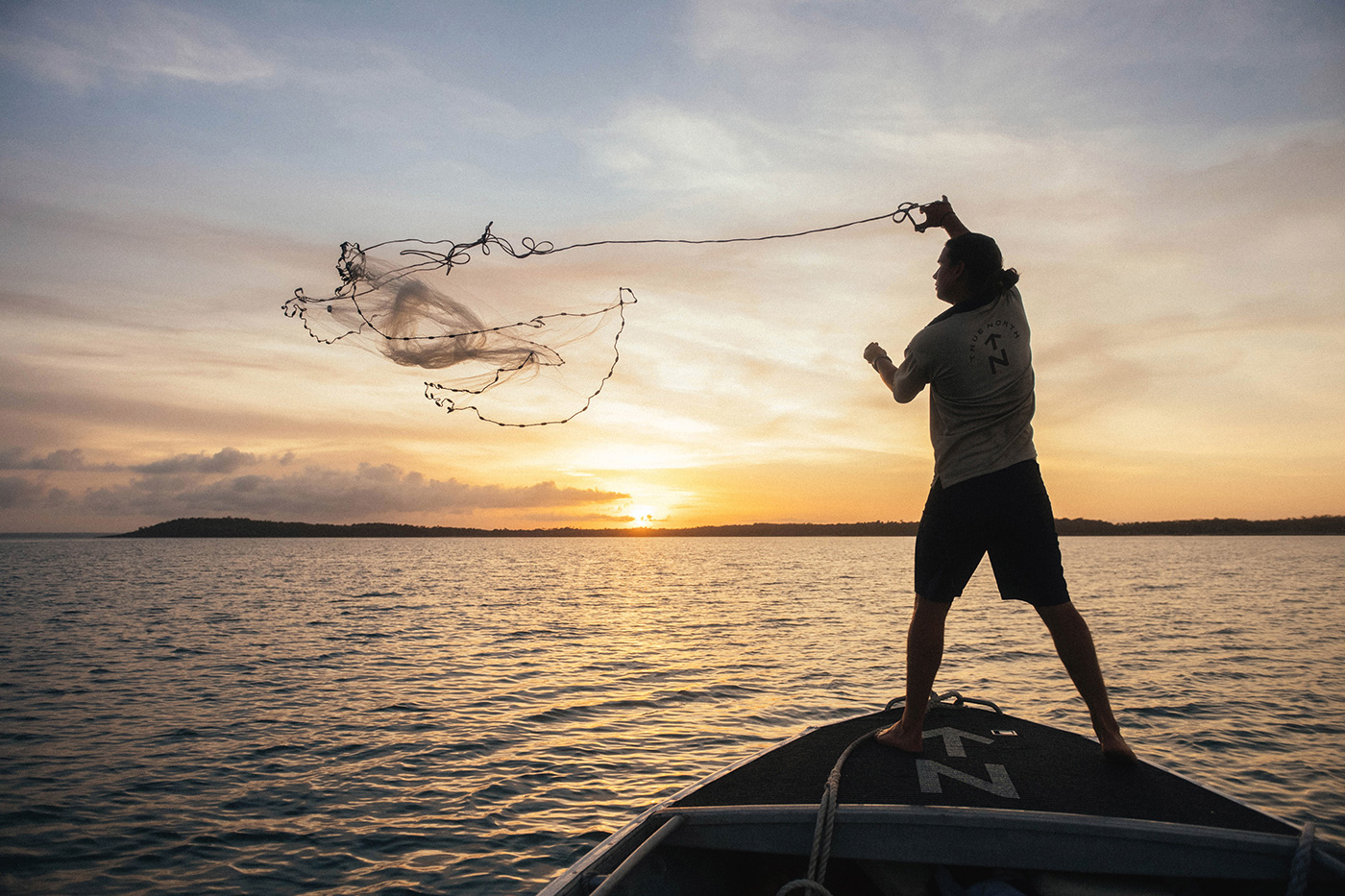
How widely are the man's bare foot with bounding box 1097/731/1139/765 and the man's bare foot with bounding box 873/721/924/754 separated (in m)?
0.92

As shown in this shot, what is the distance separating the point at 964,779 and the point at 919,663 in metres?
0.58

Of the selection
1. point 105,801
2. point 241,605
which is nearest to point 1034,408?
point 105,801

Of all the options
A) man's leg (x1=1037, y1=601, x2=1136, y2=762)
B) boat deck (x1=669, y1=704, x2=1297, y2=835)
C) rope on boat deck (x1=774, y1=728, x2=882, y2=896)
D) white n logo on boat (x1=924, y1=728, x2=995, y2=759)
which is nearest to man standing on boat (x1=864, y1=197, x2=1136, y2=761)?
man's leg (x1=1037, y1=601, x2=1136, y2=762)

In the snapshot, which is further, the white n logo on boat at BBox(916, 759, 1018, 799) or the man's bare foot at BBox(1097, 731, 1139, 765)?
the man's bare foot at BBox(1097, 731, 1139, 765)

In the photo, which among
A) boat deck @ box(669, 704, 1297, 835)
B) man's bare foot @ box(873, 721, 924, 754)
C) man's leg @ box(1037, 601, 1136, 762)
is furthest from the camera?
man's bare foot @ box(873, 721, 924, 754)

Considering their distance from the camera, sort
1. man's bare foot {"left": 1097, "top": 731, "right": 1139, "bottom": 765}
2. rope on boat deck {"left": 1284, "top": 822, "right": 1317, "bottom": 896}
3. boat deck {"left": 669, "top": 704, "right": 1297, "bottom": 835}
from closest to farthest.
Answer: rope on boat deck {"left": 1284, "top": 822, "right": 1317, "bottom": 896} < boat deck {"left": 669, "top": 704, "right": 1297, "bottom": 835} < man's bare foot {"left": 1097, "top": 731, "right": 1139, "bottom": 765}

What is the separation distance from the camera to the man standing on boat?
3721mm

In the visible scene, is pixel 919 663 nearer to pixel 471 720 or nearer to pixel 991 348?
pixel 991 348

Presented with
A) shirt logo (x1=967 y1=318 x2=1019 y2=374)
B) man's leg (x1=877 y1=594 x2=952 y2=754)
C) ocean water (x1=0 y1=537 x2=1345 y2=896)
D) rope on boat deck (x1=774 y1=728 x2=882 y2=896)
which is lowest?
A: ocean water (x1=0 y1=537 x2=1345 y2=896)

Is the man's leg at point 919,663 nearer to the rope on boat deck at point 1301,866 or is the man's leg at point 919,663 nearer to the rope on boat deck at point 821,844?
the rope on boat deck at point 821,844

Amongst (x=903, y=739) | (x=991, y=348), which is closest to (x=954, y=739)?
(x=903, y=739)

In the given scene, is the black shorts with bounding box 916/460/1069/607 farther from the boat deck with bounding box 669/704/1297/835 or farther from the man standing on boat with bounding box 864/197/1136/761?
the boat deck with bounding box 669/704/1297/835

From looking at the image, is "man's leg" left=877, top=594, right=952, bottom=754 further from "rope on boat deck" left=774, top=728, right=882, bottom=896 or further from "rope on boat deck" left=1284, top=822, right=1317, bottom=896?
"rope on boat deck" left=1284, top=822, right=1317, bottom=896

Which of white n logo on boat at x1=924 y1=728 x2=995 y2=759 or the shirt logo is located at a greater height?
the shirt logo
